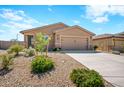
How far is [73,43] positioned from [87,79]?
1281 cm

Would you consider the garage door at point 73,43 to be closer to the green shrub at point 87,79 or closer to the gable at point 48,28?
the gable at point 48,28

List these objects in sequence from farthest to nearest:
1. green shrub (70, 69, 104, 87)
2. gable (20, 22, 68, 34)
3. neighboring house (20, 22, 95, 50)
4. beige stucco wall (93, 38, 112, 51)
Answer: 1. beige stucco wall (93, 38, 112, 51)
2. gable (20, 22, 68, 34)
3. neighboring house (20, 22, 95, 50)
4. green shrub (70, 69, 104, 87)

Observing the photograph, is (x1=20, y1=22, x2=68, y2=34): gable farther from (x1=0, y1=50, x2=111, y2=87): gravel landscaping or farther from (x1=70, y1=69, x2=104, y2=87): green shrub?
(x1=70, y1=69, x2=104, y2=87): green shrub

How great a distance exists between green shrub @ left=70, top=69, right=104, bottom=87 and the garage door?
471 inches

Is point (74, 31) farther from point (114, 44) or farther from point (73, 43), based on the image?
point (114, 44)

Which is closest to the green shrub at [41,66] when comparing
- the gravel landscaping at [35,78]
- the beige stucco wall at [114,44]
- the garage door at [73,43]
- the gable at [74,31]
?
the gravel landscaping at [35,78]

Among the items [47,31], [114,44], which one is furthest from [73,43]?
[114,44]

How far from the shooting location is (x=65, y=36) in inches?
722

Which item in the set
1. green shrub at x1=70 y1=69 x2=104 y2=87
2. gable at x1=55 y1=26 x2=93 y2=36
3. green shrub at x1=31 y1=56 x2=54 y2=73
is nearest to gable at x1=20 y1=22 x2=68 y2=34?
gable at x1=55 y1=26 x2=93 y2=36

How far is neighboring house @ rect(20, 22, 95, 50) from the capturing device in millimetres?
18312

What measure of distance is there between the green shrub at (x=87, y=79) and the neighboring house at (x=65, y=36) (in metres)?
11.9

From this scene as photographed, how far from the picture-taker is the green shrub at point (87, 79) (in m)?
5.68
